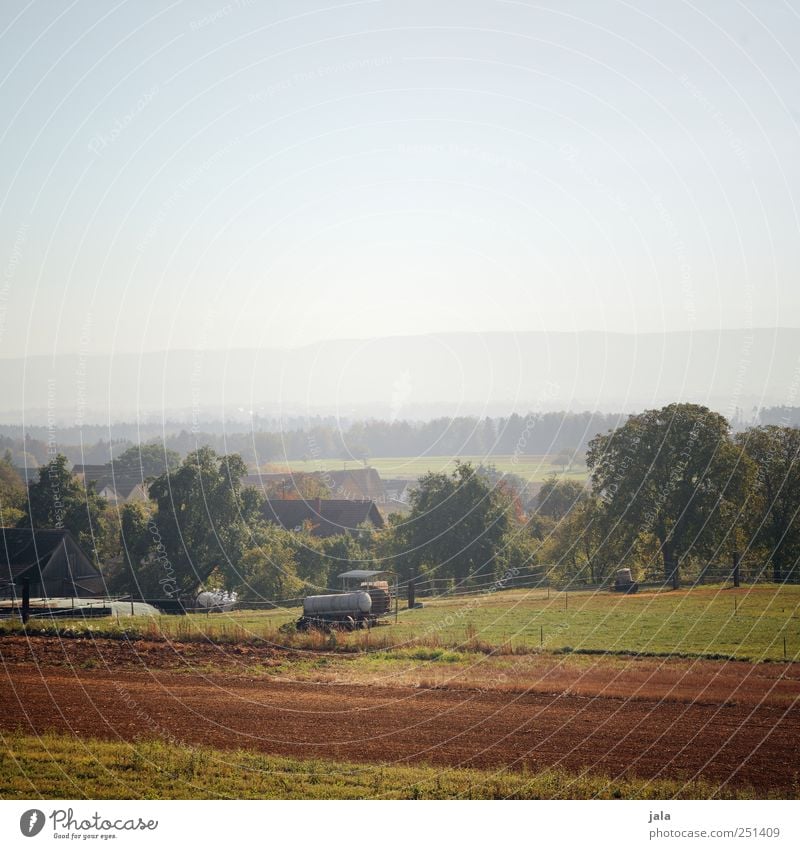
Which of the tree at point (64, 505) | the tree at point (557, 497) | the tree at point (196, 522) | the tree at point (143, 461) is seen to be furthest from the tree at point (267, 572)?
the tree at point (557, 497)

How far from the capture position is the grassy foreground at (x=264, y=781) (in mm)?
16625

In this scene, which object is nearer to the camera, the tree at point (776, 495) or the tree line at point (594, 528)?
the tree at point (776, 495)

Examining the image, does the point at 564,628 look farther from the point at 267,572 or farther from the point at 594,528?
the point at 594,528

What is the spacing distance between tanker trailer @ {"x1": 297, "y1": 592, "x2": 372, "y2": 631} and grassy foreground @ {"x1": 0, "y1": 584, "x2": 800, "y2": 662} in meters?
1.31

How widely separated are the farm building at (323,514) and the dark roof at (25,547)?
2145 centimetres

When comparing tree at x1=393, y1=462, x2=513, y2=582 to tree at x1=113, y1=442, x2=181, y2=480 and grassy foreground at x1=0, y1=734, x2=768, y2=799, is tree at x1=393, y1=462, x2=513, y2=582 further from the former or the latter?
grassy foreground at x1=0, y1=734, x2=768, y2=799

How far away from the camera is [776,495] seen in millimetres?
46625

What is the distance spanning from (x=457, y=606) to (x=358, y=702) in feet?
66.3

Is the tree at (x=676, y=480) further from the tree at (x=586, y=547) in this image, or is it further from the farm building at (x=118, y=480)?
the farm building at (x=118, y=480)

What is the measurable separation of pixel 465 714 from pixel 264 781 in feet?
21.0

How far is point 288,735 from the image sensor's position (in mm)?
20344

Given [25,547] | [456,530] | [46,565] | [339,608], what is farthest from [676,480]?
[25,547]

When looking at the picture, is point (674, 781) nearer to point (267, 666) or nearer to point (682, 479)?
point (267, 666)
